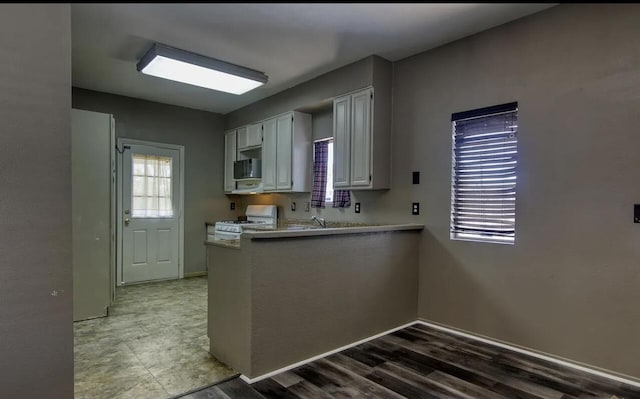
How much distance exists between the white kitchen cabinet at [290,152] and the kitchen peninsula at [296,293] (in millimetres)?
1691

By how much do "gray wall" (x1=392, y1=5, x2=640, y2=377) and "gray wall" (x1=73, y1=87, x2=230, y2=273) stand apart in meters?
3.74

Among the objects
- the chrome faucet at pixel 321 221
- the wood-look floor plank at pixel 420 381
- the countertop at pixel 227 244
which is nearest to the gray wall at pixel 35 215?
the countertop at pixel 227 244

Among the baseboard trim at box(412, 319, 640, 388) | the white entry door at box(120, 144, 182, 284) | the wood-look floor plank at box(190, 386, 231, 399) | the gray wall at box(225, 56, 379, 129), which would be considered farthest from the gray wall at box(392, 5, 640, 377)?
the white entry door at box(120, 144, 182, 284)

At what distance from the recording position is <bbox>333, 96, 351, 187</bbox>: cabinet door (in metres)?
3.81

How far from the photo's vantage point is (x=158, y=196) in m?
5.36

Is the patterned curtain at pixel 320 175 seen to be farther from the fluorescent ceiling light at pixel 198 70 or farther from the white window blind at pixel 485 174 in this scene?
the white window blind at pixel 485 174

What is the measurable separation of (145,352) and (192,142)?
361cm

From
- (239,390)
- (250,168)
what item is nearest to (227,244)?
(239,390)

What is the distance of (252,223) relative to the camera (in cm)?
535

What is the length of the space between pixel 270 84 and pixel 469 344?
3.48m

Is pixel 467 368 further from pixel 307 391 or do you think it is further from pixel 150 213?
pixel 150 213

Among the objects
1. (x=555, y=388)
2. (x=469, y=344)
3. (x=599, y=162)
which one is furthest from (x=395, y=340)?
(x=599, y=162)

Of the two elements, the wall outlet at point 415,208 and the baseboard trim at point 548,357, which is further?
the wall outlet at point 415,208

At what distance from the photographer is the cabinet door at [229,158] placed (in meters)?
5.80
